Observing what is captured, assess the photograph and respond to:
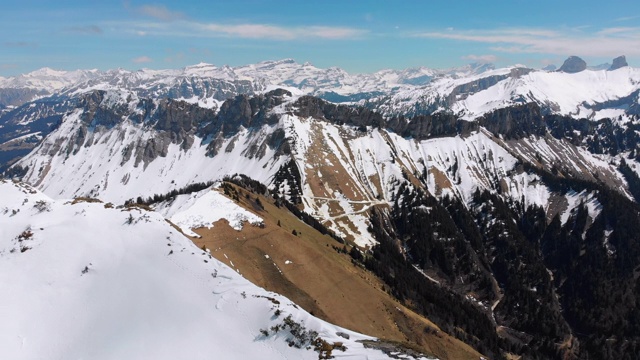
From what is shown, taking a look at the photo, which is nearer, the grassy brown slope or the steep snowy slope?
the steep snowy slope

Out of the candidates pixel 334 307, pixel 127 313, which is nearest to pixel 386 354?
pixel 127 313

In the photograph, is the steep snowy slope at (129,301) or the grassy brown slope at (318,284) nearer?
the steep snowy slope at (129,301)

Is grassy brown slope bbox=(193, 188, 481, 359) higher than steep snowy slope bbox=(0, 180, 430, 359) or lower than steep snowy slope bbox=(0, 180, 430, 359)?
lower

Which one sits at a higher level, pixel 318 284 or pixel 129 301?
pixel 129 301

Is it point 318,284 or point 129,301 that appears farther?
point 318,284

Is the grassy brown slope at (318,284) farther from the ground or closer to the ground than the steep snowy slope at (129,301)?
closer to the ground
